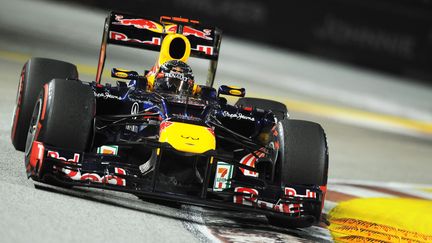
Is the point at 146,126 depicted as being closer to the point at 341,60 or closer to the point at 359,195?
the point at 359,195

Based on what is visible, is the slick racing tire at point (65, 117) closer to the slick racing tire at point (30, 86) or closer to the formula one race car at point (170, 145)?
the formula one race car at point (170, 145)

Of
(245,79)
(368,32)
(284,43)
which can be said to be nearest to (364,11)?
(368,32)

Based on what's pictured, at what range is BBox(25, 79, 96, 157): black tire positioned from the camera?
884 cm

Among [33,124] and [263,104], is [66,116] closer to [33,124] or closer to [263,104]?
[33,124]

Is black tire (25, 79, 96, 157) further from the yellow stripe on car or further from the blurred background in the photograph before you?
the blurred background

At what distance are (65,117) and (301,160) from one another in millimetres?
1993

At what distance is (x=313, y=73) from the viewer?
28.7 metres

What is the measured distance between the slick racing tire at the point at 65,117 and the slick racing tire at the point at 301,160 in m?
1.65

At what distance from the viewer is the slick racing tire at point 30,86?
10.2m

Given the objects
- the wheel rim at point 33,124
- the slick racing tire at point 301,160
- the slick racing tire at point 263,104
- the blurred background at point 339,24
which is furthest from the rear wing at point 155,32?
the blurred background at point 339,24

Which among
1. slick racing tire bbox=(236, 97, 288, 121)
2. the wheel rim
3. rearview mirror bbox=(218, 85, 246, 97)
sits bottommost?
the wheel rim

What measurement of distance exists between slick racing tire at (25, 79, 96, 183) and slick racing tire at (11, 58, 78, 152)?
1037mm

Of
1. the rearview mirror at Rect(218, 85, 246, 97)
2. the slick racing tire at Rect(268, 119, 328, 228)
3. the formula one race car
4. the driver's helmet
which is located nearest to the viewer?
the formula one race car

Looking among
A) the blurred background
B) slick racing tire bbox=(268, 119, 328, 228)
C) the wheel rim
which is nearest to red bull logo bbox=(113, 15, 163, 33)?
the wheel rim
